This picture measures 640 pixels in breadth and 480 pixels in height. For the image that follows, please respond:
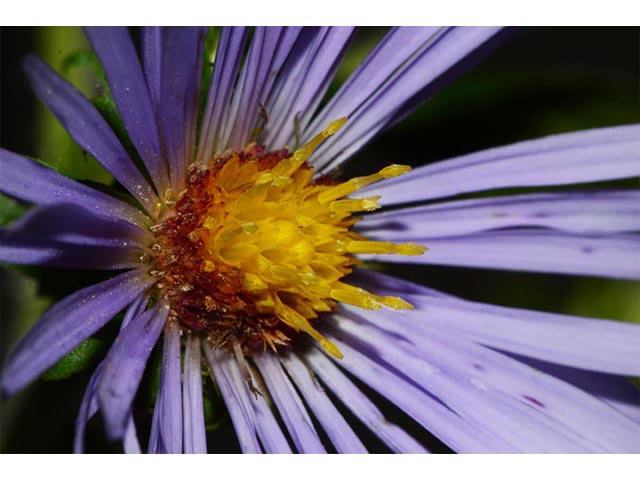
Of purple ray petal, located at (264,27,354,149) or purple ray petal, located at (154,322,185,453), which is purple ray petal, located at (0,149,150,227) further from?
purple ray petal, located at (264,27,354,149)

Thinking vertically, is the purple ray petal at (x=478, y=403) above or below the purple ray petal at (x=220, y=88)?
below

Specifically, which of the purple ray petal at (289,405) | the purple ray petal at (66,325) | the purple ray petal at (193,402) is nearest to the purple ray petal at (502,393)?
the purple ray petal at (289,405)

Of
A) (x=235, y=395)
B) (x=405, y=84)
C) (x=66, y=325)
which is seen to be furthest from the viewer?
(x=405, y=84)

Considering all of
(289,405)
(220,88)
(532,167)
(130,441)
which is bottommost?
(130,441)

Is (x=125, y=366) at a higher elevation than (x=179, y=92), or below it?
below

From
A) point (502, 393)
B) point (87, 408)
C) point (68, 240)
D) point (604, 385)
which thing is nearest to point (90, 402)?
point (87, 408)

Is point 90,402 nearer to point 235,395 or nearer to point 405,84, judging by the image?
point 235,395

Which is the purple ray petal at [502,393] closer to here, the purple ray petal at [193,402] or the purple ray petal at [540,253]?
the purple ray petal at [540,253]
